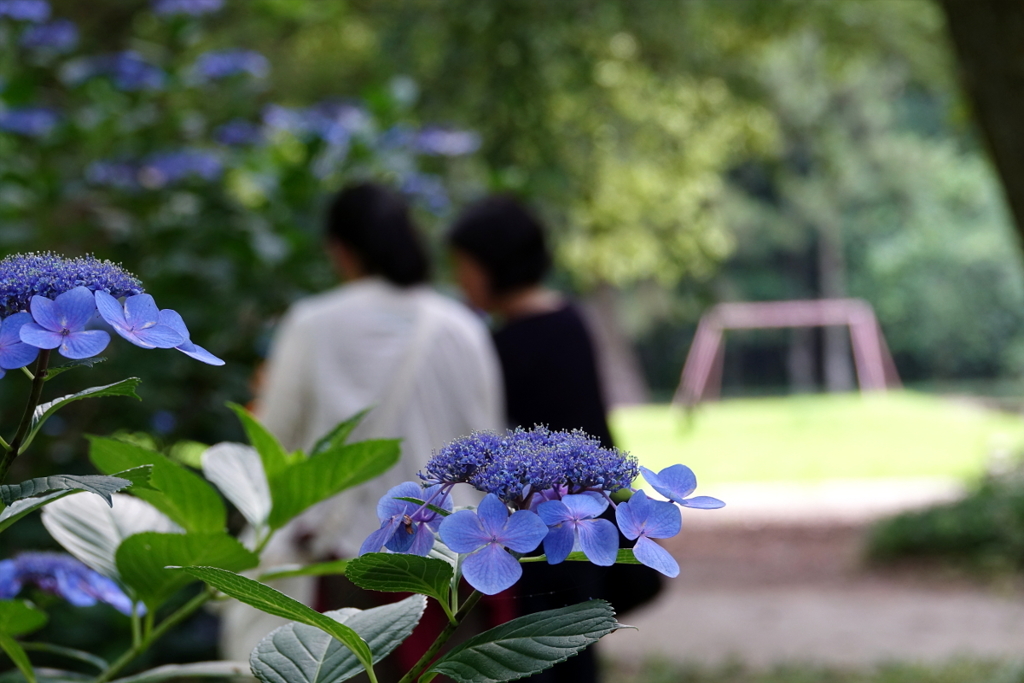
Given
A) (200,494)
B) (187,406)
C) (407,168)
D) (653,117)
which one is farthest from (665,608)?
(200,494)

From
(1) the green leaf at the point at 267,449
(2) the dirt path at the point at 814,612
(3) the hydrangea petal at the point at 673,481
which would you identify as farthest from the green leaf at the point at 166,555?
(2) the dirt path at the point at 814,612

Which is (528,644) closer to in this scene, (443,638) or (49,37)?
(443,638)

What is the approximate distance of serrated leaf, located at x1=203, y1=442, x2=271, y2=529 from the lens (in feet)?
2.55

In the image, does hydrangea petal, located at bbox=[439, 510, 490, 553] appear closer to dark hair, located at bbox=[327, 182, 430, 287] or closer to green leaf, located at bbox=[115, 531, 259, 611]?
green leaf, located at bbox=[115, 531, 259, 611]

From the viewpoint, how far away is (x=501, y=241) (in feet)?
8.03

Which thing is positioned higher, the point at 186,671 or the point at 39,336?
the point at 39,336

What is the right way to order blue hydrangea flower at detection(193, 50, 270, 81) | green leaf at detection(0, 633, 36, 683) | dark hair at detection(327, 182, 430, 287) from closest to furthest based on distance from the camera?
green leaf at detection(0, 633, 36, 683) → dark hair at detection(327, 182, 430, 287) → blue hydrangea flower at detection(193, 50, 270, 81)

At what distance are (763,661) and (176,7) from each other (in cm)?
395

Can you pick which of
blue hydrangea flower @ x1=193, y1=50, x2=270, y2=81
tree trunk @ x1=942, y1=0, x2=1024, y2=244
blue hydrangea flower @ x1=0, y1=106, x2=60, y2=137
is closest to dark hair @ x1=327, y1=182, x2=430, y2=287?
blue hydrangea flower @ x1=0, y1=106, x2=60, y2=137

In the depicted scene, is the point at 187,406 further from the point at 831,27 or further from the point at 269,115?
the point at 831,27

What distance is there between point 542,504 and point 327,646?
0.58ft

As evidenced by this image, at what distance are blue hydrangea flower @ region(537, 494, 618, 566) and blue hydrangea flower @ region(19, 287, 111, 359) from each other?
188 millimetres

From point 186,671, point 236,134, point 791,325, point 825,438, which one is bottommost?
point 825,438

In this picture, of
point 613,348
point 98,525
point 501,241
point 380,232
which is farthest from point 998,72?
point 613,348
